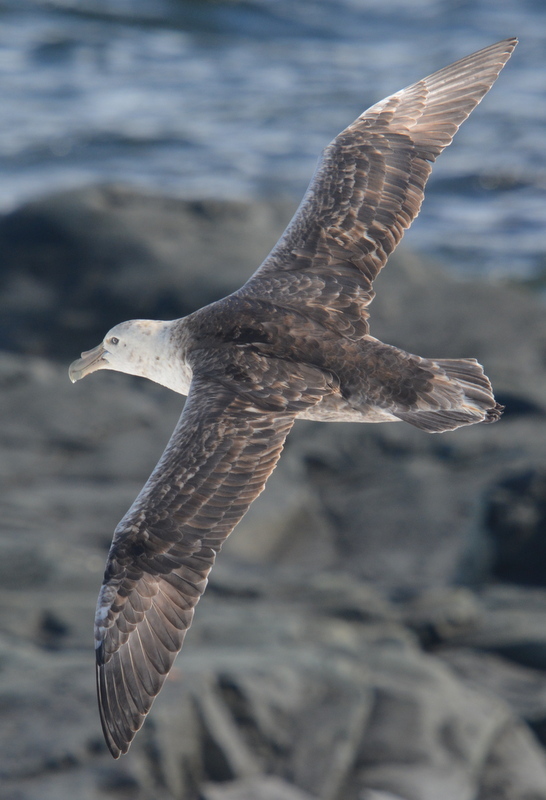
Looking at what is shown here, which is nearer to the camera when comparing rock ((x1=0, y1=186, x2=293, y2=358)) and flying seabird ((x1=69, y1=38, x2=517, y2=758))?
flying seabird ((x1=69, y1=38, x2=517, y2=758))

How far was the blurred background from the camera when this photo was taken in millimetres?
6844

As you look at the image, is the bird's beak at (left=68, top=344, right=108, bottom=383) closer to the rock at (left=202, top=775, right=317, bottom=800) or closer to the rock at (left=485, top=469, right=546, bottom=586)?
the rock at (left=202, top=775, right=317, bottom=800)

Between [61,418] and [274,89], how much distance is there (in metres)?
17.5

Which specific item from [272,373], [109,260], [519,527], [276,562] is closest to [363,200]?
[272,373]

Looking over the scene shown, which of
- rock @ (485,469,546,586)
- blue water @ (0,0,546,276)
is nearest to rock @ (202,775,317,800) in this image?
rock @ (485,469,546,586)

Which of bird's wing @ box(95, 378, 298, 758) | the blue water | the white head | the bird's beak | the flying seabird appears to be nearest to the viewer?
bird's wing @ box(95, 378, 298, 758)

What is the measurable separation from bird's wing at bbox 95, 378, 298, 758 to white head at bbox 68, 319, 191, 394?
3.03ft

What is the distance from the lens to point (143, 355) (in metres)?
6.55

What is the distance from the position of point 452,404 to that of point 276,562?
4593mm

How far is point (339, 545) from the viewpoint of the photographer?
10461mm

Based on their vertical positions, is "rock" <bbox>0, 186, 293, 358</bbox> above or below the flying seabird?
below

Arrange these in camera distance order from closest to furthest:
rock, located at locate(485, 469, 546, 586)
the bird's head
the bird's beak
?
the bird's head < the bird's beak < rock, located at locate(485, 469, 546, 586)

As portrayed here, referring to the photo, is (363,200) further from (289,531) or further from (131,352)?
(289,531)

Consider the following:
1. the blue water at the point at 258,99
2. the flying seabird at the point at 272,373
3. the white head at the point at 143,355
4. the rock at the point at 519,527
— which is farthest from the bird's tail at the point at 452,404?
the blue water at the point at 258,99
